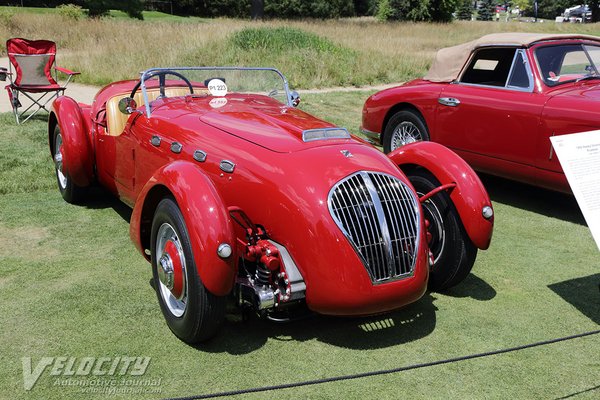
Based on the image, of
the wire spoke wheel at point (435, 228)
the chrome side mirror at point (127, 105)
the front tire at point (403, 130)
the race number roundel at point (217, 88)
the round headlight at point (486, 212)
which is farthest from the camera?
the front tire at point (403, 130)

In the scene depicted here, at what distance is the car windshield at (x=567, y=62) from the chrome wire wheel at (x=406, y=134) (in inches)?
61.1

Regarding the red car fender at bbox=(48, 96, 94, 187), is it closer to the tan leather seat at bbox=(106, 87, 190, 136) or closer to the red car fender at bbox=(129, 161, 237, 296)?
the tan leather seat at bbox=(106, 87, 190, 136)

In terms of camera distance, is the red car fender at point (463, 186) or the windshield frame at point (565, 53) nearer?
the red car fender at point (463, 186)

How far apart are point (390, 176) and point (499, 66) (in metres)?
4.06

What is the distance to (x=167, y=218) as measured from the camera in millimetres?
3191

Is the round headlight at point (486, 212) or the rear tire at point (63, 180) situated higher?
the round headlight at point (486, 212)

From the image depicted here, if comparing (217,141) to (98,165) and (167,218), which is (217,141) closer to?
(167,218)

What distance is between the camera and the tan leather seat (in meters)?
4.68

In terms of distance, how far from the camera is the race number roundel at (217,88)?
4.57 meters

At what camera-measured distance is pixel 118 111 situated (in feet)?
16.0

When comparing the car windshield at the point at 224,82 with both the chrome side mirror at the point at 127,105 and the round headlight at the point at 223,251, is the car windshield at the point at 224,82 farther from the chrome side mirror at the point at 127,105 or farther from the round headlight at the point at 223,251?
the round headlight at the point at 223,251

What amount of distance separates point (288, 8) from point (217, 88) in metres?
50.5

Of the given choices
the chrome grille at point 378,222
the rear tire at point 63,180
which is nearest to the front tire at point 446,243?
the chrome grille at point 378,222

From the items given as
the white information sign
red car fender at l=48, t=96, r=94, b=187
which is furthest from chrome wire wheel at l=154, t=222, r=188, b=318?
the white information sign
